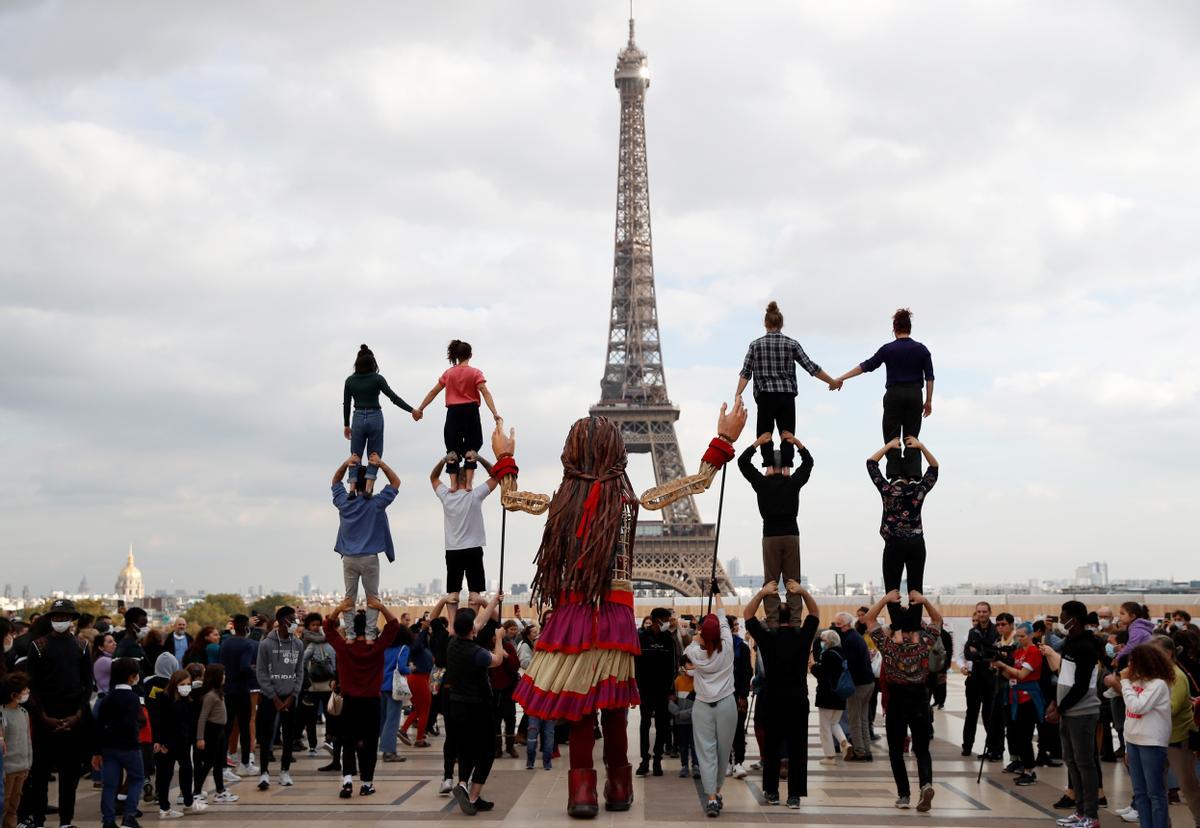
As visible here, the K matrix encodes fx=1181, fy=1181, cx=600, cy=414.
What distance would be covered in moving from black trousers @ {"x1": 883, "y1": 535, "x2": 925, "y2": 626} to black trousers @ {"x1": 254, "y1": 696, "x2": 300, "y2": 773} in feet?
21.4

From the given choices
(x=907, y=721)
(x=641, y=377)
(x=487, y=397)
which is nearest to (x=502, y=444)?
(x=487, y=397)

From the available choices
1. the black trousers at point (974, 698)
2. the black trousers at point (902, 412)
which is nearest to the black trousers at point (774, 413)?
the black trousers at point (902, 412)

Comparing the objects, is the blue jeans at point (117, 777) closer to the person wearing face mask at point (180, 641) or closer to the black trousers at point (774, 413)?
the person wearing face mask at point (180, 641)

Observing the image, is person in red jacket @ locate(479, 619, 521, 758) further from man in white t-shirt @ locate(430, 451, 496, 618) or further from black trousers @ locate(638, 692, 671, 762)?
black trousers @ locate(638, 692, 671, 762)

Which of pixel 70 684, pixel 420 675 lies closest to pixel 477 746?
pixel 70 684

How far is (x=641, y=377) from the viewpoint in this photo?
68.8 meters

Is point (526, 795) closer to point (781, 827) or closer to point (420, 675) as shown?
point (781, 827)

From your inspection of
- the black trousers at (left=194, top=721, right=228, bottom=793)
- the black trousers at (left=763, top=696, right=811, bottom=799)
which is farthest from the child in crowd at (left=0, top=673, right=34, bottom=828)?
the black trousers at (left=763, top=696, right=811, bottom=799)

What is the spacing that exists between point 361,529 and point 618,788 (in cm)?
439

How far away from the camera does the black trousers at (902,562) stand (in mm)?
11578

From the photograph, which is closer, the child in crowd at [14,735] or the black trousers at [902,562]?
the child in crowd at [14,735]

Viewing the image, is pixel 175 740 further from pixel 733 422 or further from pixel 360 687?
pixel 733 422

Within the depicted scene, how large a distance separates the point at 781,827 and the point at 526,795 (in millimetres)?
3033

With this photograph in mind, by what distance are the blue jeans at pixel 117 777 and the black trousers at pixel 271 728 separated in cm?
229
